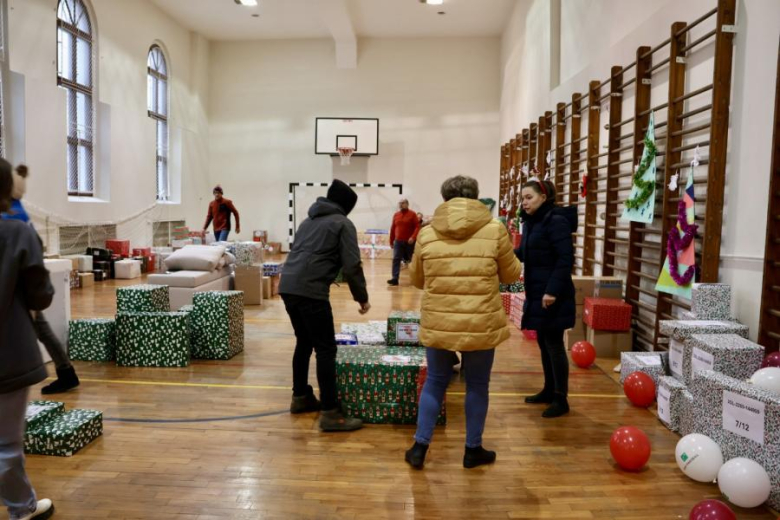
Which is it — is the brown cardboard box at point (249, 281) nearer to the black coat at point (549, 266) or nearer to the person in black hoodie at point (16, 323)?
the black coat at point (549, 266)

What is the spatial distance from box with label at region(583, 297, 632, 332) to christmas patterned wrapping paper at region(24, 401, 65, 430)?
12.6 feet

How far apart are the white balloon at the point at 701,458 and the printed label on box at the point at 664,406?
2.08 feet

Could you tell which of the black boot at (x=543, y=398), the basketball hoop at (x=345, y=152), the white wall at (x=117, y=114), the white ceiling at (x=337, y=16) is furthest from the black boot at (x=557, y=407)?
the basketball hoop at (x=345, y=152)

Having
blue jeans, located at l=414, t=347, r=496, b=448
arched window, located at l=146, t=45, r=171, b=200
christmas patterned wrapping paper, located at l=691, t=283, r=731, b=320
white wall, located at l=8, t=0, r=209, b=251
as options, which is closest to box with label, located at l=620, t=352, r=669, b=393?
christmas patterned wrapping paper, located at l=691, t=283, r=731, b=320

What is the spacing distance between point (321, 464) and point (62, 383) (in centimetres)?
206

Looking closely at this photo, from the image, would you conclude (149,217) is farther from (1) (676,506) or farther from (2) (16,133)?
(1) (676,506)

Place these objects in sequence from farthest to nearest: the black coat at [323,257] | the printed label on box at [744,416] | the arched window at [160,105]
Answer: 1. the arched window at [160,105]
2. the black coat at [323,257]
3. the printed label on box at [744,416]

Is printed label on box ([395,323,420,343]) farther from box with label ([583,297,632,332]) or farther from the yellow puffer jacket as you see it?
box with label ([583,297,632,332])

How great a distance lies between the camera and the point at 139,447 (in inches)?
118

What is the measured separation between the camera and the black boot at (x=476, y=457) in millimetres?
2805

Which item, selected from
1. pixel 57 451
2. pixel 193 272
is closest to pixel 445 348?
pixel 57 451

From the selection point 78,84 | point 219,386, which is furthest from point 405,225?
point 78,84

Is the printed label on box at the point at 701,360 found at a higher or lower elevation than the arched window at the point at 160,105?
lower

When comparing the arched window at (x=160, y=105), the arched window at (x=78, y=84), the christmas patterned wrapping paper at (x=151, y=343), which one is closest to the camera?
the christmas patterned wrapping paper at (x=151, y=343)
